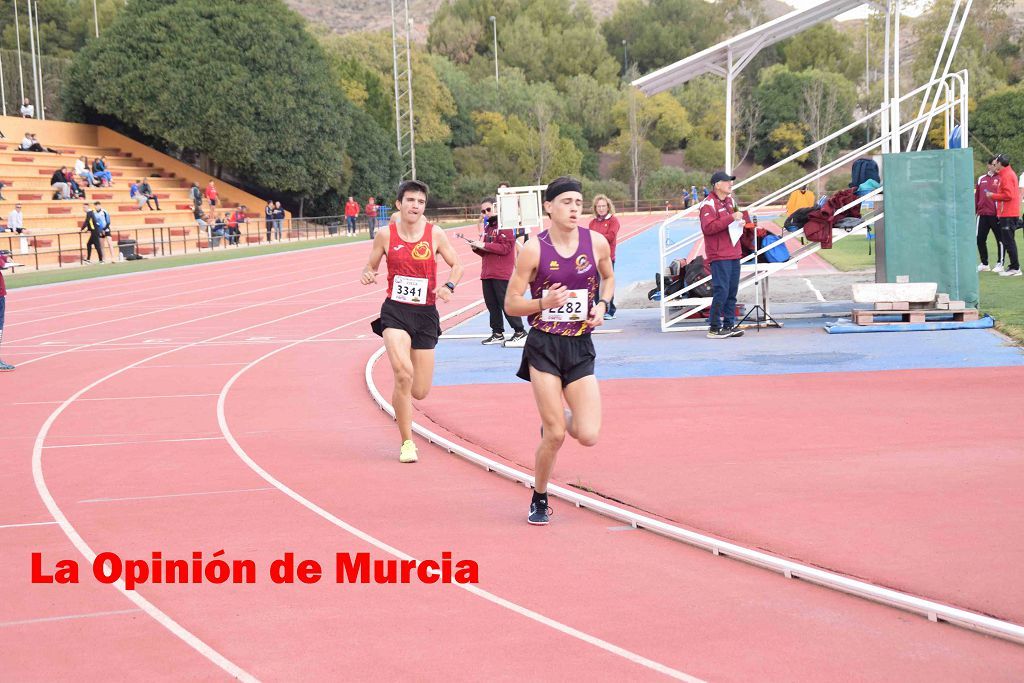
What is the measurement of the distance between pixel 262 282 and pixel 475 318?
11.6 meters

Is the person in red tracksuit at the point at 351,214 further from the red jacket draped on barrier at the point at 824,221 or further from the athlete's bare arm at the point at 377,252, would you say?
the athlete's bare arm at the point at 377,252

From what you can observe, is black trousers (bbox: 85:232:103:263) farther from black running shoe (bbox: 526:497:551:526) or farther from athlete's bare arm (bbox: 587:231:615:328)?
black running shoe (bbox: 526:497:551:526)

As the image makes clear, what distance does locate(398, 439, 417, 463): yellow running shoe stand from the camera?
8.95 meters

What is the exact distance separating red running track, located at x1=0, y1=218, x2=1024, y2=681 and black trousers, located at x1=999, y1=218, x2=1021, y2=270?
12.1 meters

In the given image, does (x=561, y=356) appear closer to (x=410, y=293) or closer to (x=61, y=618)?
(x=410, y=293)

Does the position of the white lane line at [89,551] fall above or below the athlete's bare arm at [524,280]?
below

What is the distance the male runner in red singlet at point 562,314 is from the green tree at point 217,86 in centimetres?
5427

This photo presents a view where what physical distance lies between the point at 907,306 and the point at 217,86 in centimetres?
4884

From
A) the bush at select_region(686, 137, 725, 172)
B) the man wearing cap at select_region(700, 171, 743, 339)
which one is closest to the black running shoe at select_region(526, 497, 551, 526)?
the man wearing cap at select_region(700, 171, 743, 339)

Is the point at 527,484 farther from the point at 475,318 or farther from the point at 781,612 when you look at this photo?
the point at 475,318

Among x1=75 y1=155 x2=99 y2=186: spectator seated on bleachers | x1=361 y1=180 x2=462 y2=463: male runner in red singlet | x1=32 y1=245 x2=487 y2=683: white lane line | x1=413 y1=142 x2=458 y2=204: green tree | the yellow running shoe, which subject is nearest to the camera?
x1=32 y1=245 x2=487 y2=683: white lane line

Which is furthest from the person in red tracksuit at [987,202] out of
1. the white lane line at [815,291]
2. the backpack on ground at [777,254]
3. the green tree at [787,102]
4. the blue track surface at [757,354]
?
the green tree at [787,102]

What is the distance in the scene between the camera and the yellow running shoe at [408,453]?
8945 mm

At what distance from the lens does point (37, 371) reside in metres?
15.1
